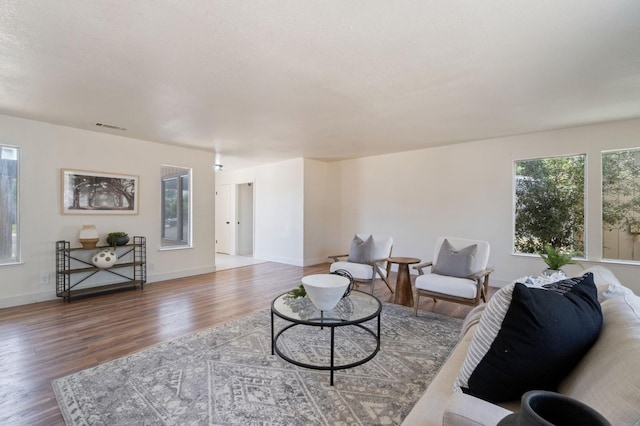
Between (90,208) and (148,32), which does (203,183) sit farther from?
(148,32)

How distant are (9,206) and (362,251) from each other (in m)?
4.65

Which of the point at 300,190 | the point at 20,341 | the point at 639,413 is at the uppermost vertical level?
the point at 300,190

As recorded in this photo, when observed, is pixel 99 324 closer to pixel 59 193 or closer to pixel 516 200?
pixel 59 193

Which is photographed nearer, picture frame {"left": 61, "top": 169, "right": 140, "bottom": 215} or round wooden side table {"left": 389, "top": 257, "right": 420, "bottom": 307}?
round wooden side table {"left": 389, "top": 257, "right": 420, "bottom": 307}

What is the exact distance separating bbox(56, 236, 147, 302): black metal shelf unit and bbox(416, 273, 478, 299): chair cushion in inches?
162

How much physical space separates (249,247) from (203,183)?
316cm

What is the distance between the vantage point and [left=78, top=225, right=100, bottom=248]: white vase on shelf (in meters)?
4.18

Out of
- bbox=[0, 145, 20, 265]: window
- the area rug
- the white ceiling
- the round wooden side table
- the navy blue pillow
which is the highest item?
the white ceiling

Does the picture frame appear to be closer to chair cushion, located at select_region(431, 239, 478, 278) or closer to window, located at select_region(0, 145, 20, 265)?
window, located at select_region(0, 145, 20, 265)

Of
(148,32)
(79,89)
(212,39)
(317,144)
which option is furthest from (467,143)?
(79,89)

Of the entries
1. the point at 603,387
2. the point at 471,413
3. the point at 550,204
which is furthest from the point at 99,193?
the point at 550,204

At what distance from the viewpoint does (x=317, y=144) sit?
17.0 feet

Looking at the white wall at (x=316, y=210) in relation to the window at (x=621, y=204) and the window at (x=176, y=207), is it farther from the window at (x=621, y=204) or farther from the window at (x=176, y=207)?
the window at (x=621, y=204)

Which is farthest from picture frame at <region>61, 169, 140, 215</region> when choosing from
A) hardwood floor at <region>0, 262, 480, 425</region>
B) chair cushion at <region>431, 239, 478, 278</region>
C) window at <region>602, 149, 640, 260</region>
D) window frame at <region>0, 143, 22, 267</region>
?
window at <region>602, 149, 640, 260</region>
